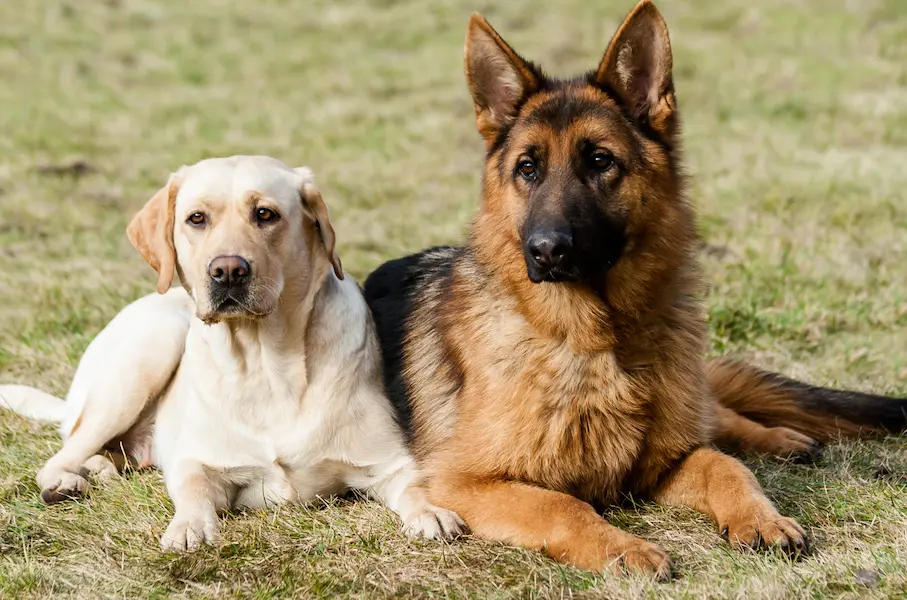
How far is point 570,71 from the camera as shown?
43.8 feet

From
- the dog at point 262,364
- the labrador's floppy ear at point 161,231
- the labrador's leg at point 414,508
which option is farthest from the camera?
the labrador's floppy ear at point 161,231

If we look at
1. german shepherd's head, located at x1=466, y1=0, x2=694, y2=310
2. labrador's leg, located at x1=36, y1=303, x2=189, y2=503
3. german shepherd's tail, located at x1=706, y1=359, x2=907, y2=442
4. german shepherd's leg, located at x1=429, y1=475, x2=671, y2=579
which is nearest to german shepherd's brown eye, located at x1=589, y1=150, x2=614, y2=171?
german shepherd's head, located at x1=466, y1=0, x2=694, y2=310

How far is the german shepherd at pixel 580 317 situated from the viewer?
4176 millimetres

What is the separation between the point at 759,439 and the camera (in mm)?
5094

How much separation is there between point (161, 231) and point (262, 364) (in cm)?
74

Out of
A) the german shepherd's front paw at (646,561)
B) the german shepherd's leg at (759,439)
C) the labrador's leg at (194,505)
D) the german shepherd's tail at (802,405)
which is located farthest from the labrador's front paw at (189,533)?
the german shepherd's tail at (802,405)

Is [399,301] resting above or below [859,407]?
above

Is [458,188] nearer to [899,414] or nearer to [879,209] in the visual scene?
[879,209]

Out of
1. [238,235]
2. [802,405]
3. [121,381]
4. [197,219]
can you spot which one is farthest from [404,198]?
[238,235]

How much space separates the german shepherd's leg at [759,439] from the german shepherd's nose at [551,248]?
159 centimetres

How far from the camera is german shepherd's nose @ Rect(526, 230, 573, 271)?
157 inches

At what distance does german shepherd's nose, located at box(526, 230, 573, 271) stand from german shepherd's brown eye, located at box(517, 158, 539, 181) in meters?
0.42

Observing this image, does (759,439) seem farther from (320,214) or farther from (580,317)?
(320,214)

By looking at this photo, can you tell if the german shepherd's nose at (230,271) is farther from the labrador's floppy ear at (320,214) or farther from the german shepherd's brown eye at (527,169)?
the german shepherd's brown eye at (527,169)
